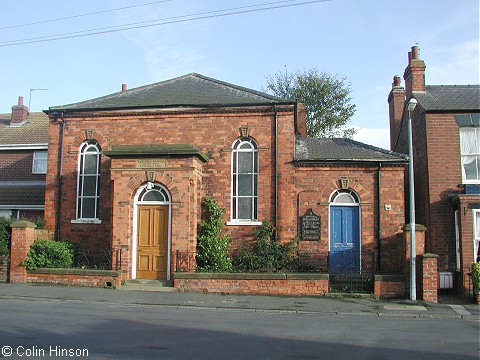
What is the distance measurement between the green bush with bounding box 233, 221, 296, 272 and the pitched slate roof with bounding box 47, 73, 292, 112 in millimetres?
4753

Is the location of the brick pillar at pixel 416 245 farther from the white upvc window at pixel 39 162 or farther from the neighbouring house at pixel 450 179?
the white upvc window at pixel 39 162

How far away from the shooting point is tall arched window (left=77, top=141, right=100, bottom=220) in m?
19.5

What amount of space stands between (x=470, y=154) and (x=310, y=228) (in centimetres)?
637

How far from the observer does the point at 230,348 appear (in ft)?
27.5

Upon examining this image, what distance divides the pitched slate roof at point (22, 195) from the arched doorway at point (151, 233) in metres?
8.49

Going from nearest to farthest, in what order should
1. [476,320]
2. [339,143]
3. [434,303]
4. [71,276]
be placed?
[476,320]
[434,303]
[71,276]
[339,143]

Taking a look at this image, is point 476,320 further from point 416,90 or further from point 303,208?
point 416,90

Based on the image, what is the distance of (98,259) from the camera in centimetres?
1859

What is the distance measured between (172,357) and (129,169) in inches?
405

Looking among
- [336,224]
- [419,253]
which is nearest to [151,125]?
[336,224]

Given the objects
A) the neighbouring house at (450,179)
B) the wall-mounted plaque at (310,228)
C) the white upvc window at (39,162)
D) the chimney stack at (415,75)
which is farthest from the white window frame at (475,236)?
the white upvc window at (39,162)

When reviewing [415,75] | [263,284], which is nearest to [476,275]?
[263,284]

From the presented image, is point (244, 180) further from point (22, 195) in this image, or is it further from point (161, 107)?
point (22, 195)

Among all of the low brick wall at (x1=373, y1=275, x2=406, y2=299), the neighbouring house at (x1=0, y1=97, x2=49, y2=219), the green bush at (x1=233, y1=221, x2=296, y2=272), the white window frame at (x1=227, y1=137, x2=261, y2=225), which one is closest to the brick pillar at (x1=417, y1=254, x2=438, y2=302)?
the low brick wall at (x1=373, y1=275, x2=406, y2=299)
